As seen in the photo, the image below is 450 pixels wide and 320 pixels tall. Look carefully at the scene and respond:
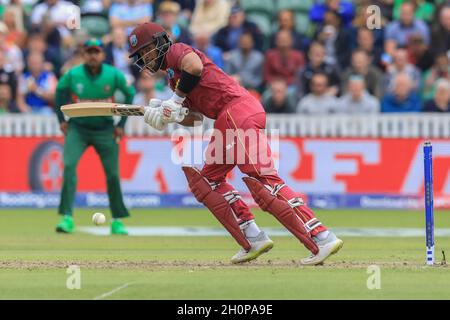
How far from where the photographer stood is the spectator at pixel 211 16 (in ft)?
80.2

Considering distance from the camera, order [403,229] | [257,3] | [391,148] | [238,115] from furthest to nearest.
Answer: [257,3], [391,148], [403,229], [238,115]

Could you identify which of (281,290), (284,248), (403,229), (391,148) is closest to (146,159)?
(391,148)

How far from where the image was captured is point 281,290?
9609 mm

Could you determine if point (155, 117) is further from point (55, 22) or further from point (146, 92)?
point (55, 22)

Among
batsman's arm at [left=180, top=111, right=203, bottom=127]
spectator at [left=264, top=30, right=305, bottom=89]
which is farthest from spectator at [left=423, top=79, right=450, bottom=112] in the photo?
batsman's arm at [left=180, top=111, right=203, bottom=127]

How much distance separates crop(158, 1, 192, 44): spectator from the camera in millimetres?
23297

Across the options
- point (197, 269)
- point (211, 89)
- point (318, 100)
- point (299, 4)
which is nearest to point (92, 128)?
point (211, 89)

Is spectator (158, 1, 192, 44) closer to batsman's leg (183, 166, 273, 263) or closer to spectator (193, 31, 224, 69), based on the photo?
spectator (193, 31, 224, 69)

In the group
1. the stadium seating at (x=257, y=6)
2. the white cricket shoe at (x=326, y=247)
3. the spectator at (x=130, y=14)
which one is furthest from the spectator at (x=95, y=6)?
the white cricket shoe at (x=326, y=247)

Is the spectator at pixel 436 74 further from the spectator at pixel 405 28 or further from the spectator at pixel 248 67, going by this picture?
the spectator at pixel 248 67

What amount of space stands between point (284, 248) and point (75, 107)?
3.20 metres

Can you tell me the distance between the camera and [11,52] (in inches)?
944

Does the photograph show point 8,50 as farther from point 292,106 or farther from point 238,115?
point 238,115

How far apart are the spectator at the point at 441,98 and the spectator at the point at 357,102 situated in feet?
3.29
